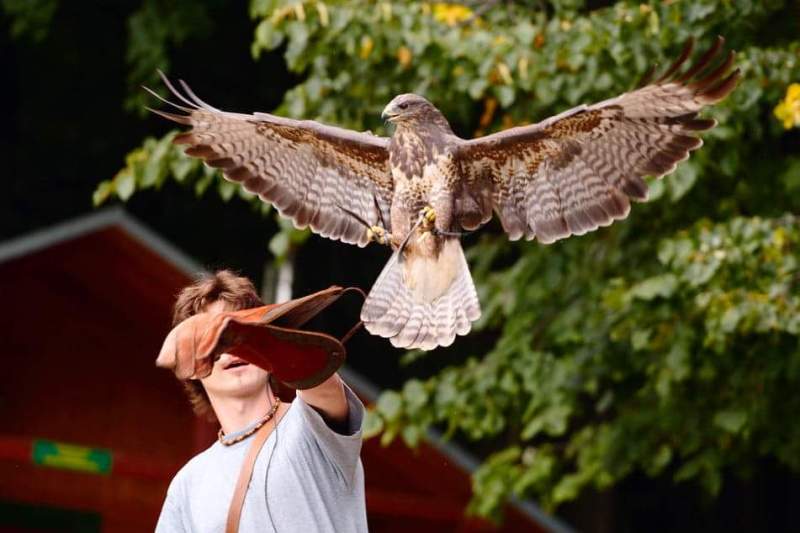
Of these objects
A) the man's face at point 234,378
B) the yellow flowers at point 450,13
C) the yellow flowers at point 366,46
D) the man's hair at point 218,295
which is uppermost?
the yellow flowers at point 450,13

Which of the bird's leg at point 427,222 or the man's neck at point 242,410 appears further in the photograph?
the man's neck at point 242,410

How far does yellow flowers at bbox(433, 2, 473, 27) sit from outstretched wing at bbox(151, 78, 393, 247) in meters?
3.07

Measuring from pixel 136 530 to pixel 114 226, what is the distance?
4.78ft

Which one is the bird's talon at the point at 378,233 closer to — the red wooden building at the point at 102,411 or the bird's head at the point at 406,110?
the bird's head at the point at 406,110

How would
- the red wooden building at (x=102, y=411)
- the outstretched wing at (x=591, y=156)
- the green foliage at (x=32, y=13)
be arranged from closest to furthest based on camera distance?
the outstretched wing at (x=591, y=156), the red wooden building at (x=102, y=411), the green foliage at (x=32, y=13)

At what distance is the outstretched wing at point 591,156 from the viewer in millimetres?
3393

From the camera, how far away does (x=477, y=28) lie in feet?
21.2

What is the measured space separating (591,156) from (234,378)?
0.86m

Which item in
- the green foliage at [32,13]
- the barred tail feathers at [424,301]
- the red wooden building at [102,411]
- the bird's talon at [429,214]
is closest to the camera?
the barred tail feathers at [424,301]

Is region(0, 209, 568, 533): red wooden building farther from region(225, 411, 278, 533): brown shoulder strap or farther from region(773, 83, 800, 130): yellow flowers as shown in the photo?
region(225, 411, 278, 533): brown shoulder strap

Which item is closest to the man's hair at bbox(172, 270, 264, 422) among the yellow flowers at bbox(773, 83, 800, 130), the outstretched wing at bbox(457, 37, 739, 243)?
the outstretched wing at bbox(457, 37, 739, 243)

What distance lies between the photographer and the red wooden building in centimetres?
702

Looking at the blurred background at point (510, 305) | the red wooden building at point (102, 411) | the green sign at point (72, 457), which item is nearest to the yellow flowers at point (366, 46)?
the blurred background at point (510, 305)

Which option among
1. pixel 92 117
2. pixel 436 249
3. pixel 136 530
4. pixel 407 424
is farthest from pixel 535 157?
pixel 92 117
